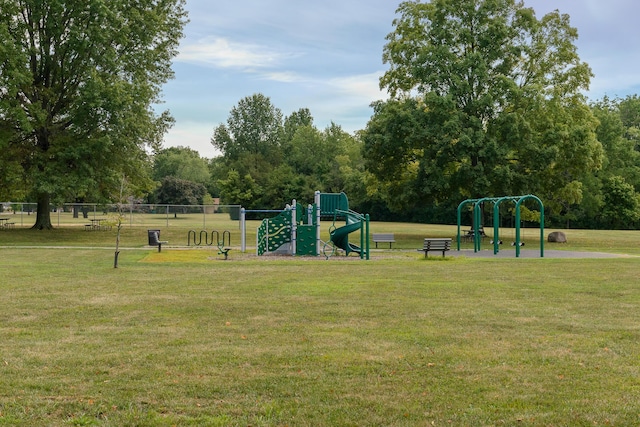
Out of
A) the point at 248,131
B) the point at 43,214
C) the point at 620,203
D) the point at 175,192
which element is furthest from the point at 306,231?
the point at 248,131

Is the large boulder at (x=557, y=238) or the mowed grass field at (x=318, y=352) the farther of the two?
the large boulder at (x=557, y=238)

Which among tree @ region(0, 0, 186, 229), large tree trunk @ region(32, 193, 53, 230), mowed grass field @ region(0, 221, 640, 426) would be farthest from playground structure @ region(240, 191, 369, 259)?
large tree trunk @ region(32, 193, 53, 230)

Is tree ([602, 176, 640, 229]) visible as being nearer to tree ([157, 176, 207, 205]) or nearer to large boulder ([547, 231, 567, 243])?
large boulder ([547, 231, 567, 243])

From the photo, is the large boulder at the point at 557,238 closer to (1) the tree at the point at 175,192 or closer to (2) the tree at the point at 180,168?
(1) the tree at the point at 175,192

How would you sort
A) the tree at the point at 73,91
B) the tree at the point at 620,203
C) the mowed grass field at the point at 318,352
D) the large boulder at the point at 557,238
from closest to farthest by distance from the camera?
1. the mowed grass field at the point at 318,352
2. the tree at the point at 73,91
3. the large boulder at the point at 557,238
4. the tree at the point at 620,203

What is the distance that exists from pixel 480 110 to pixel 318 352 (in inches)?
1247

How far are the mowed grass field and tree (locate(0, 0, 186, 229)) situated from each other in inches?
835

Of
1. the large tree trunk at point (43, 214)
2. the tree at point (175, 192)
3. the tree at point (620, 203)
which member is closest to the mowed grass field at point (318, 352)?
the large tree trunk at point (43, 214)

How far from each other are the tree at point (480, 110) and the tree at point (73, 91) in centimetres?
1440

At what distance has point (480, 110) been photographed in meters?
36.8

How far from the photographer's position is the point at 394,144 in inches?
1448

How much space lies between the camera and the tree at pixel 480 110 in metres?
35.1

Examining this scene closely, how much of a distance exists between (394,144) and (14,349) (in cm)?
3078

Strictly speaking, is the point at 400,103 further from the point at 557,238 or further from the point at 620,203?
the point at 620,203
